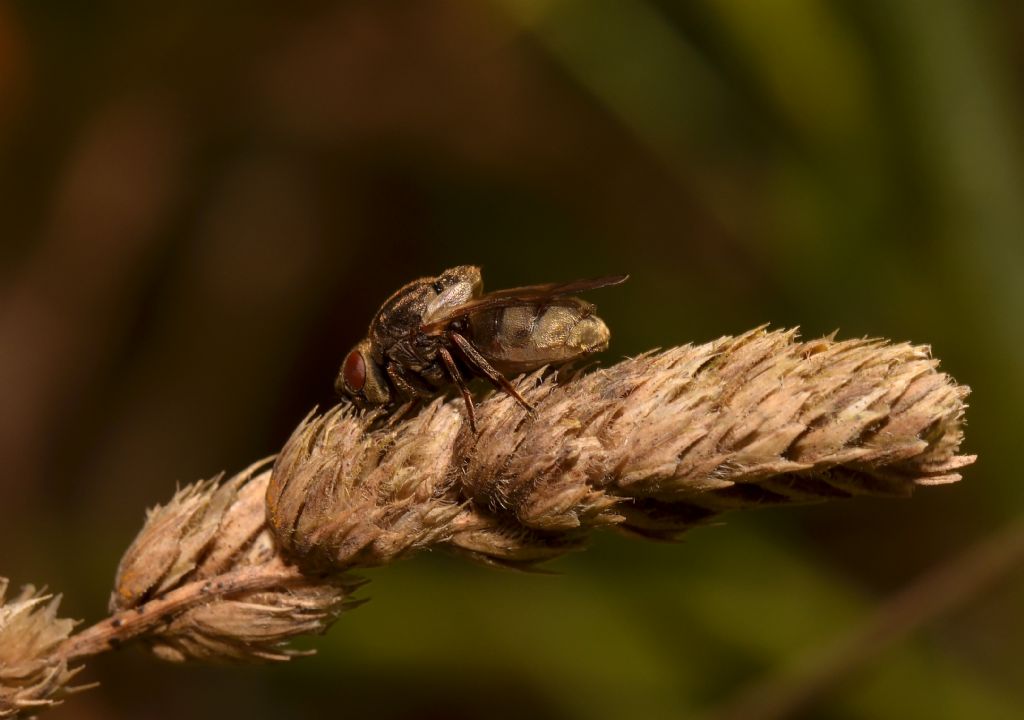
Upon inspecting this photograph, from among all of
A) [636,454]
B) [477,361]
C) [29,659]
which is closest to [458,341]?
[477,361]

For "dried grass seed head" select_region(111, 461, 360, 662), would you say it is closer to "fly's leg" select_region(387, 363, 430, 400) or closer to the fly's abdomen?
"fly's leg" select_region(387, 363, 430, 400)

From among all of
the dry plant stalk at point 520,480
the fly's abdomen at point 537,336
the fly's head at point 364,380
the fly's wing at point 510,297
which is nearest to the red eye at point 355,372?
the fly's head at point 364,380

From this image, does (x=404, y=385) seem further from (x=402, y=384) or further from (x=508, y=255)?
(x=508, y=255)

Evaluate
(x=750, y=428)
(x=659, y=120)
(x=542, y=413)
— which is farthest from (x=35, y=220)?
(x=750, y=428)

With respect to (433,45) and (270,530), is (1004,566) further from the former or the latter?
(433,45)

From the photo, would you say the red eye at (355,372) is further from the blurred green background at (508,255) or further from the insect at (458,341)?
the blurred green background at (508,255)

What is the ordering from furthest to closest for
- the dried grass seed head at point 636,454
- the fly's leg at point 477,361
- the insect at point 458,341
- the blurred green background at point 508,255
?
the blurred green background at point 508,255, the insect at point 458,341, the fly's leg at point 477,361, the dried grass seed head at point 636,454
